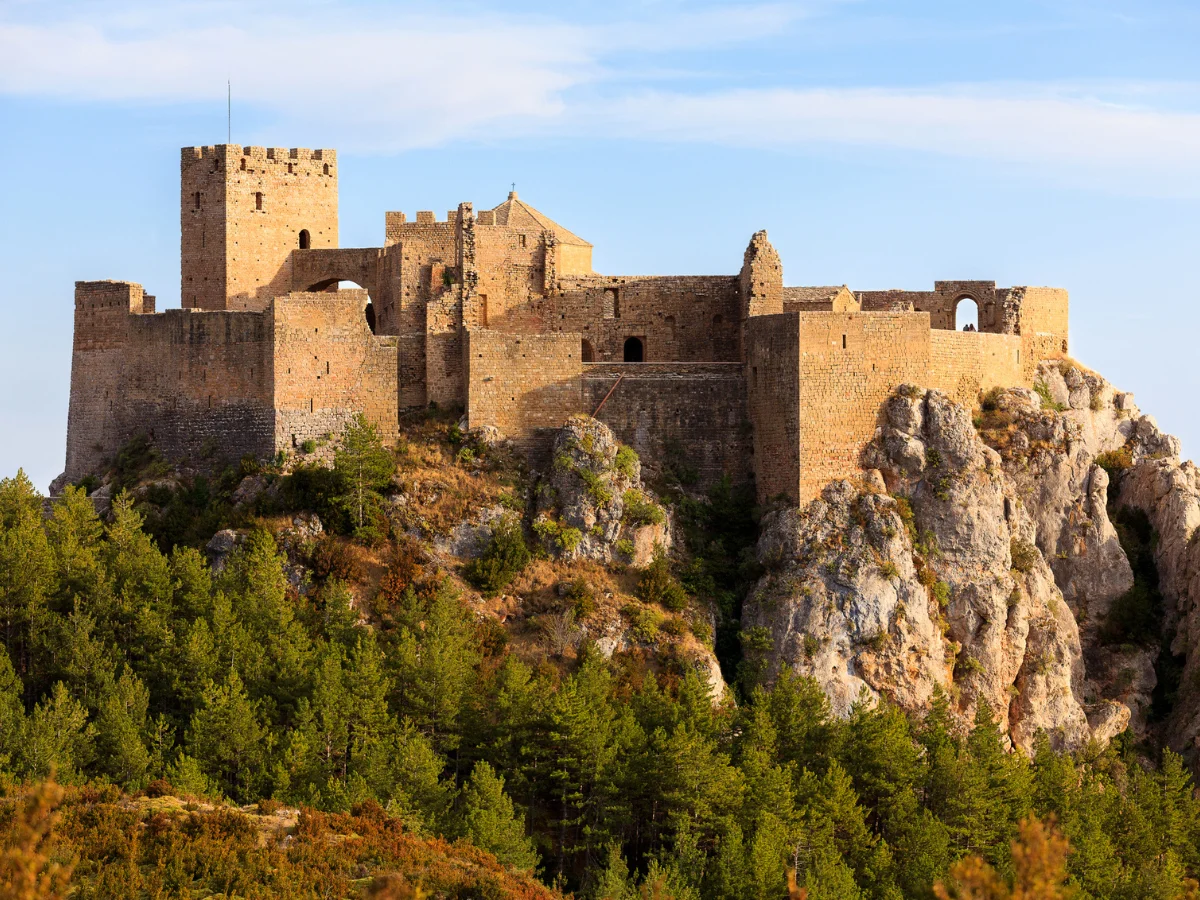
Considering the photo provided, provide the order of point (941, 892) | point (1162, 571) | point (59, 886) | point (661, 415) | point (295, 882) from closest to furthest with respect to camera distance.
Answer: point (941, 892), point (59, 886), point (295, 882), point (661, 415), point (1162, 571)

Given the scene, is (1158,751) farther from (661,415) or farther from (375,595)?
(375,595)

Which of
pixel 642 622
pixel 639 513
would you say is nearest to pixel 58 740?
pixel 642 622

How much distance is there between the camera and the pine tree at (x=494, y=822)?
4669cm

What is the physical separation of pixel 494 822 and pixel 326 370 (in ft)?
55.9

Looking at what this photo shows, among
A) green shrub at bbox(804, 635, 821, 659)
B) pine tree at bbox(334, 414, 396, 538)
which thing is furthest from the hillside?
green shrub at bbox(804, 635, 821, 659)

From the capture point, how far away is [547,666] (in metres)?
54.8

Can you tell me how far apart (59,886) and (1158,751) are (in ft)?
138

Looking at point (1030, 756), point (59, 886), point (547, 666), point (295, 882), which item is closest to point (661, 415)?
point (547, 666)

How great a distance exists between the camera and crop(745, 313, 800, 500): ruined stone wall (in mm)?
58875

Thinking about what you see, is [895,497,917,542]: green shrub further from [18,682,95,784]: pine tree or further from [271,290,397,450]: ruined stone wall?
[18,682,95,784]: pine tree

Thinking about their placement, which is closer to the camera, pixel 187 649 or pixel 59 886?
pixel 59 886

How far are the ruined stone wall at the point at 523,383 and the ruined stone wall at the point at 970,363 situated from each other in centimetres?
1061

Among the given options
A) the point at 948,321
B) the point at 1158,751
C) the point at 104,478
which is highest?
the point at 948,321

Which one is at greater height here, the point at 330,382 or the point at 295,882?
the point at 330,382
